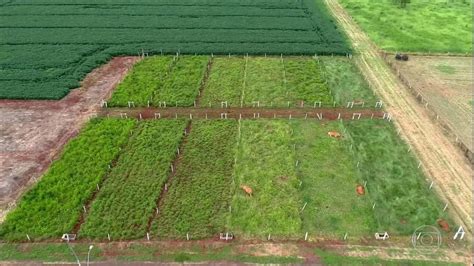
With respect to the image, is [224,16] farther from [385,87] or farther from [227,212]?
[227,212]

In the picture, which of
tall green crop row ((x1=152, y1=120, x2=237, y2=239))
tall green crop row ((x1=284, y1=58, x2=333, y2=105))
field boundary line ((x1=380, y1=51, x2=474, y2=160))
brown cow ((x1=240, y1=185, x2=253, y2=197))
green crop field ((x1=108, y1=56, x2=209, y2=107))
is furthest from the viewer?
tall green crop row ((x1=284, y1=58, x2=333, y2=105))

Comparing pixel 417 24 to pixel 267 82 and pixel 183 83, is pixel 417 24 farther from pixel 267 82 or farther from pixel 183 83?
pixel 183 83

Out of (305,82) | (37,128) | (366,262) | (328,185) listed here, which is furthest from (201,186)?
(305,82)

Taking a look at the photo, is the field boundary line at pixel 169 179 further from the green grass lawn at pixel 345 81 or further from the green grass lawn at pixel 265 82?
the green grass lawn at pixel 345 81

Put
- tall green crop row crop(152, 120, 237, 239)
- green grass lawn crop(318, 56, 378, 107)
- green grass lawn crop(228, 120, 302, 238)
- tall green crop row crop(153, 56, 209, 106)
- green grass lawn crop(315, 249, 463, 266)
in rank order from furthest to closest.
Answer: green grass lawn crop(318, 56, 378, 107), tall green crop row crop(153, 56, 209, 106), green grass lawn crop(228, 120, 302, 238), tall green crop row crop(152, 120, 237, 239), green grass lawn crop(315, 249, 463, 266)

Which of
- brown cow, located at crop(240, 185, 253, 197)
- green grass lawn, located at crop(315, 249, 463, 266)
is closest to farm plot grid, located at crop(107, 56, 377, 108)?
brown cow, located at crop(240, 185, 253, 197)

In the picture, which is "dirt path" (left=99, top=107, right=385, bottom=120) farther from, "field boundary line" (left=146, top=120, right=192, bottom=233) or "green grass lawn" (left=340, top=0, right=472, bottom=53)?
"green grass lawn" (left=340, top=0, right=472, bottom=53)
